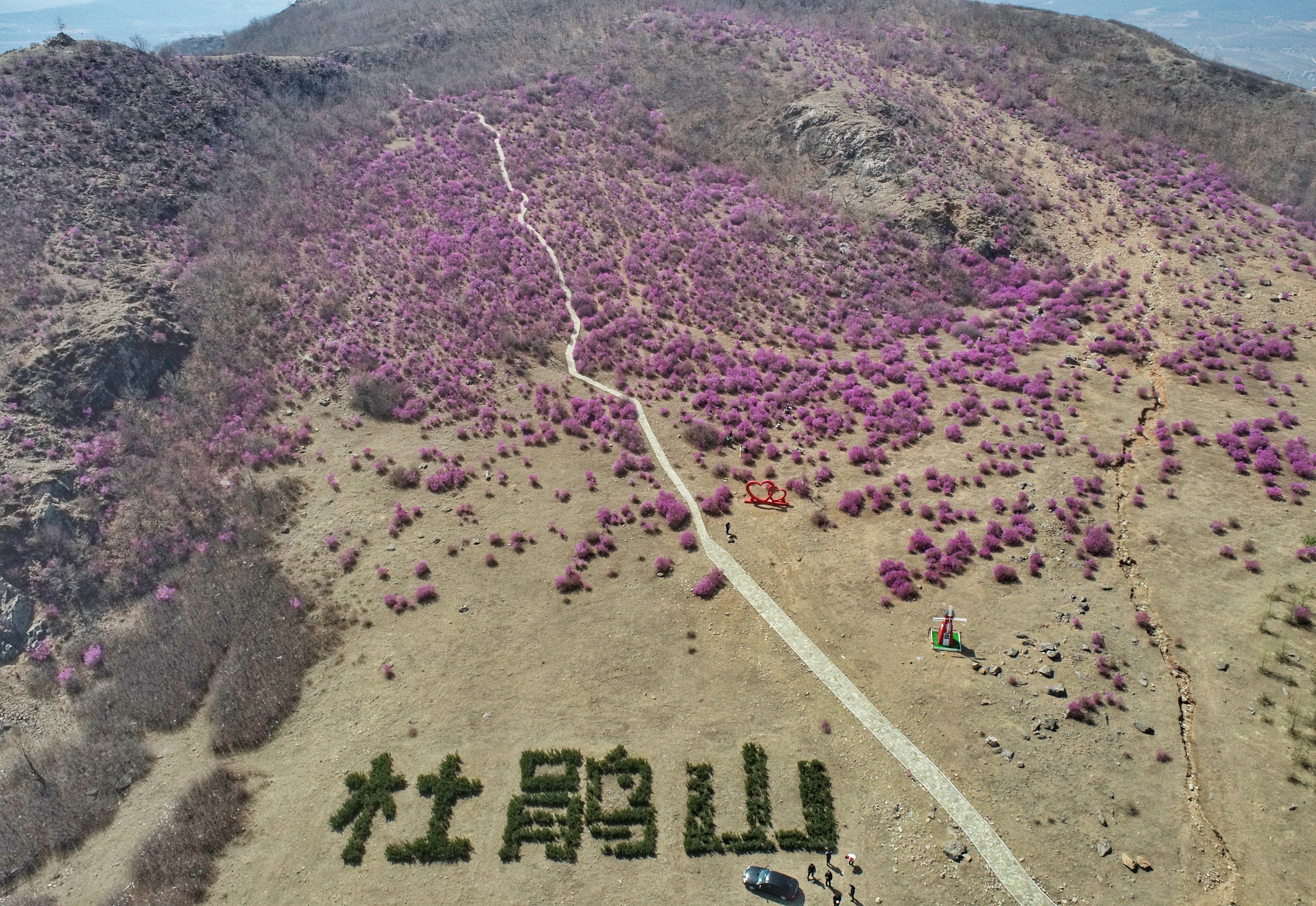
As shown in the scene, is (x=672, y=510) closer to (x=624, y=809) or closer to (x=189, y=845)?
(x=624, y=809)

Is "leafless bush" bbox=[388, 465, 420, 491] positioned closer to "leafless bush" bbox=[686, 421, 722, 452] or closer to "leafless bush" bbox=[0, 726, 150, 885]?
"leafless bush" bbox=[0, 726, 150, 885]

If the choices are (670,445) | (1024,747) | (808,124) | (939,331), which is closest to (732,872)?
(1024,747)

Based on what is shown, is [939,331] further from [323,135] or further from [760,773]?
[323,135]

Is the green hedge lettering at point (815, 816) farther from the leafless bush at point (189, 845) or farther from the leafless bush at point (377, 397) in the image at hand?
the leafless bush at point (377, 397)

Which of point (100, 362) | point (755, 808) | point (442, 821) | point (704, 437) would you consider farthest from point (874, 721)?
point (100, 362)

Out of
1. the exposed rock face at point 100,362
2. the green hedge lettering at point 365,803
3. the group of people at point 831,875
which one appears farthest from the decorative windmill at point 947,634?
the exposed rock face at point 100,362

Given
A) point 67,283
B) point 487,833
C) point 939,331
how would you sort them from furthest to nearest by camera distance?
1. point 939,331
2. point 67,283
3. point 487,833
